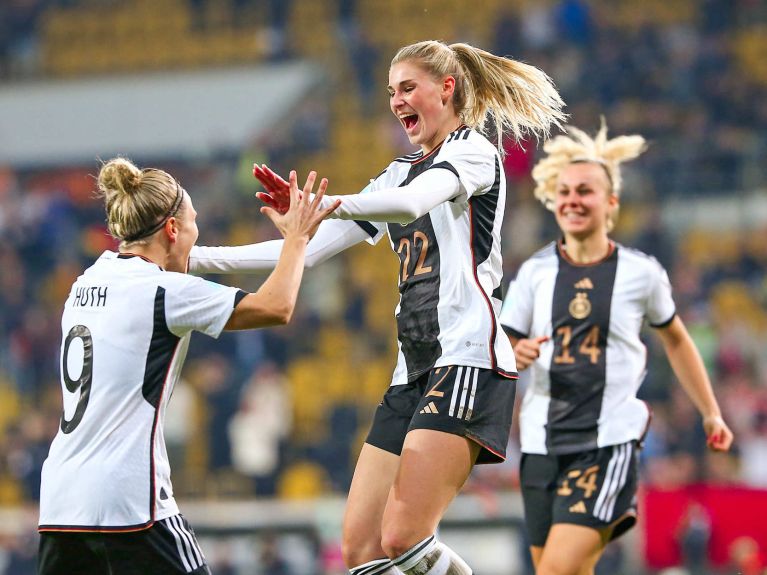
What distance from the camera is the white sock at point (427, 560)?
4.36 m

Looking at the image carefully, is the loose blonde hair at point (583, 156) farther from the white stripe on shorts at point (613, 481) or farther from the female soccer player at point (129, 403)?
the female soccer player at point (129, 403)

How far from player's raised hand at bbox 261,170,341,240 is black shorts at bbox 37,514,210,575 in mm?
981

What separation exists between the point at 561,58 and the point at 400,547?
12361 millimetres

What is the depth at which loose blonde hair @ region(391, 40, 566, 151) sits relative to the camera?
4.81 m

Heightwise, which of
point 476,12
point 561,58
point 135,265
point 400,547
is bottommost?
point 400,547

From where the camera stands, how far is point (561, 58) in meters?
16.0

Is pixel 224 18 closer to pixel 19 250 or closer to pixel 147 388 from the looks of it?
pixel 19 250

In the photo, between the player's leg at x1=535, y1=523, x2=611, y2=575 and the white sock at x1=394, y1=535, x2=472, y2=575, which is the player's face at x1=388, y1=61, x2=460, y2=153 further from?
the player's leg at x1=535, y1=523, x2=611, y2=575

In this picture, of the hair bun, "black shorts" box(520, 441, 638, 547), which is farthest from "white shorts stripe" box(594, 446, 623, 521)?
the hair bun

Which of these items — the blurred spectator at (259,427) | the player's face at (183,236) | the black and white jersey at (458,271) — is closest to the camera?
the player's face at (183,236)

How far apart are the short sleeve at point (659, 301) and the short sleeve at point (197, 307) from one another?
2.57 m

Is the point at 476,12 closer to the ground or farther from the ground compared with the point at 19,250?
farther from the ground

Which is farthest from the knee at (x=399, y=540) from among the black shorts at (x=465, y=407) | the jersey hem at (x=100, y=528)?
the jersey hem at (x=100, y=528)

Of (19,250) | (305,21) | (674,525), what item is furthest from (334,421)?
(305,21)
